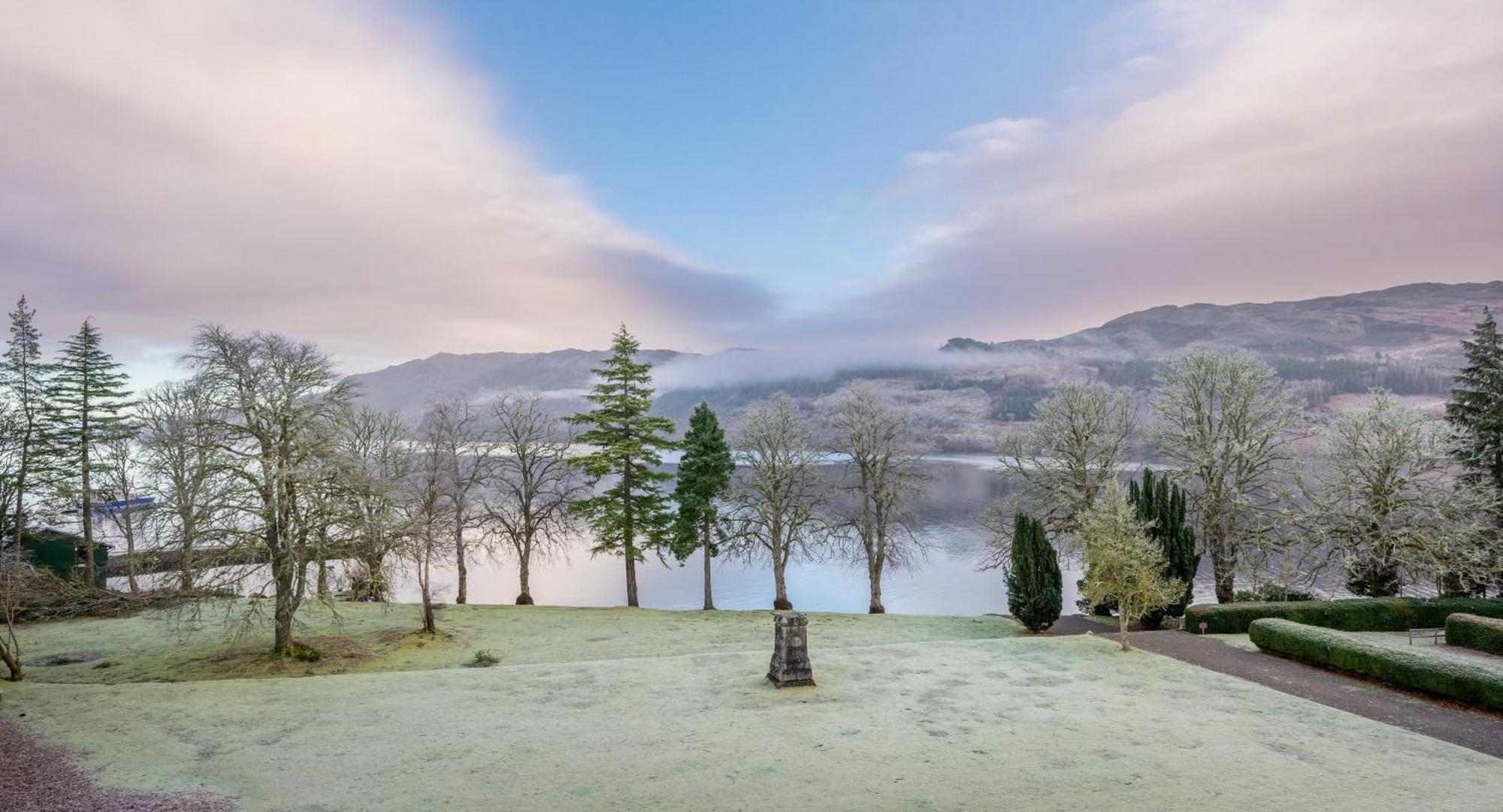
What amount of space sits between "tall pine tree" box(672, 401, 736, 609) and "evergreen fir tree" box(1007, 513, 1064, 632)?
650 inches

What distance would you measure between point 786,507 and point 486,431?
64.2 feet

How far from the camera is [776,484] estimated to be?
39.2m

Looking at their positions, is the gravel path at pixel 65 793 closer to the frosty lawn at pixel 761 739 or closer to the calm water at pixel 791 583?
the frosty lawn at pixel 761 739

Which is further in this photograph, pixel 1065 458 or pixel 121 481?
pixel 1065 458

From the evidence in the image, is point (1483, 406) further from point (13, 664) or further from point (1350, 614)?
point (13, 664)

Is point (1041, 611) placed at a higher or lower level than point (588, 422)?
lower

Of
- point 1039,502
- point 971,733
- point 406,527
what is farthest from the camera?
point 1039,502

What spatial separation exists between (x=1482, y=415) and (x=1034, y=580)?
21982 mm

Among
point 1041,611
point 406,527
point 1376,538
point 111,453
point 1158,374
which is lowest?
point 1041,611

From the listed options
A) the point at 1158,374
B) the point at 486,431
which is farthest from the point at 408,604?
the point at 1158,374

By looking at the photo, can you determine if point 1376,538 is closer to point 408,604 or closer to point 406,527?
point 406,527

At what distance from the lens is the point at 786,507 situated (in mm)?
39000

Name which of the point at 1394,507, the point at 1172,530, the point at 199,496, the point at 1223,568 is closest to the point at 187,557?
the point at 199,496

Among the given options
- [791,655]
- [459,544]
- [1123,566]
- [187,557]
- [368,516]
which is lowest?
[791,655]
